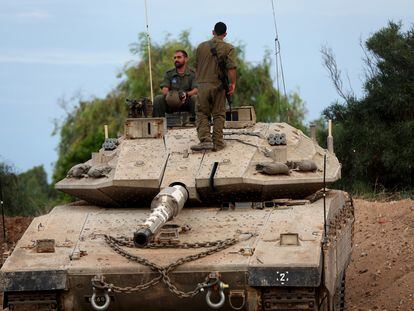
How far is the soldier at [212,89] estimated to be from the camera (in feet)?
60.0

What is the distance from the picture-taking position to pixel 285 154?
18203 mm

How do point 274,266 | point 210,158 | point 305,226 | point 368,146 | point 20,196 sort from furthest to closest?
1. point 20,196
2. point 368,146
3. point 210,158
4. point 305,226
5. point 274,266

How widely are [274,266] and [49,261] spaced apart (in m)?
2.51

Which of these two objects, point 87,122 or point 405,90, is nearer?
point 405,90

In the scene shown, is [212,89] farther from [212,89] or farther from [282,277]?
[282,277]

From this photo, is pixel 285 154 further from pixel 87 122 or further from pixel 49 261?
pixel 87 122

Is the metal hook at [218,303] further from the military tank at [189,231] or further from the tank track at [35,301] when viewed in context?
the tank track at [35,301]

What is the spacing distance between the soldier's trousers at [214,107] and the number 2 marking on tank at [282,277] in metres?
3.16

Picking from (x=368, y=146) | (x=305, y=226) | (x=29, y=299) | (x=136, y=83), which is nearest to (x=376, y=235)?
(x=368, y=146)

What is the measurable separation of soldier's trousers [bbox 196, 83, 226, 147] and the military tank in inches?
10.0

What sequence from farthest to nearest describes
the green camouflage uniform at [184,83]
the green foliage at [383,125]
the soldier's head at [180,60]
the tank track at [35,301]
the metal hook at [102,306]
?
the green foliage at [383,125] < the soldier's head at [180,60] < the green camouflage uniform at [184,83] < the tank track at [35,301] < the metal hook at [102,306]

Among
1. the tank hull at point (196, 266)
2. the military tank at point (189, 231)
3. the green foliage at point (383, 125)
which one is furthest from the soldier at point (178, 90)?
the green foliage at point (383, 125)

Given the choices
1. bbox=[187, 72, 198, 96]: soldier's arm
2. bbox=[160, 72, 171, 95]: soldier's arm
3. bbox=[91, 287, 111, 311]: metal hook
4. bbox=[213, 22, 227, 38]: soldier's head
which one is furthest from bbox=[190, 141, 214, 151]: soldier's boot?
bbox=[91, 287, 111, 311]: metal hook

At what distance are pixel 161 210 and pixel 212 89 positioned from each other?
2.53 meters
